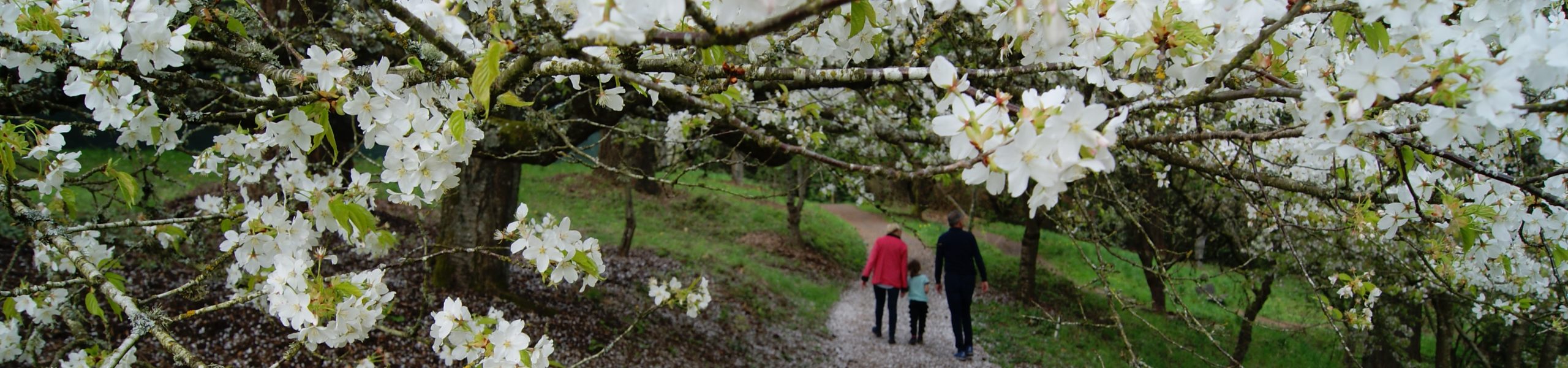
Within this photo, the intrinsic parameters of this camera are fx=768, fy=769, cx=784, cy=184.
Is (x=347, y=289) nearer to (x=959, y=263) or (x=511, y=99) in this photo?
(x=511, y=99)

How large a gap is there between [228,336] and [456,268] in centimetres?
176

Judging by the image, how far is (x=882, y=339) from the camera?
759 cm

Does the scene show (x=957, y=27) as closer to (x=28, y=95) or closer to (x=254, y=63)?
(x=254, y=63)

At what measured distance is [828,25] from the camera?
154cm

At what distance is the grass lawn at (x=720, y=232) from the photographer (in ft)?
28.6

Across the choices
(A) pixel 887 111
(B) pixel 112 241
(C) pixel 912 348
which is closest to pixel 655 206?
(C) pixel 912 348

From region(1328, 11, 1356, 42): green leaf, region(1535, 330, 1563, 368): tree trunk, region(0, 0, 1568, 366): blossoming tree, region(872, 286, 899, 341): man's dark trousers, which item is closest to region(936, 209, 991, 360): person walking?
region(872, 286, 899, 341): man's dark trousers

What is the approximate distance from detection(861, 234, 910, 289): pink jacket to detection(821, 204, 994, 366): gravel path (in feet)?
1.90

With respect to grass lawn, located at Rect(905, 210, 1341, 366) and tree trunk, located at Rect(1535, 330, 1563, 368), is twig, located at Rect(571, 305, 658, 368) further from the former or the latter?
tree trunk, located at Rect(1535, 330, 1563, 368)

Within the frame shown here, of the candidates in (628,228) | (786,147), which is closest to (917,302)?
(628,228)

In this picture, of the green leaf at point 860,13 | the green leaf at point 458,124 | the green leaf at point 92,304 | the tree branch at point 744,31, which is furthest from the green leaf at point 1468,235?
the green leaf at point 92,304

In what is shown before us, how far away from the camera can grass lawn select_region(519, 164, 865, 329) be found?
871 centimetres

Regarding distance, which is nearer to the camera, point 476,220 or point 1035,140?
point 1035,140

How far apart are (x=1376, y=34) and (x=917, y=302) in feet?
20.3
